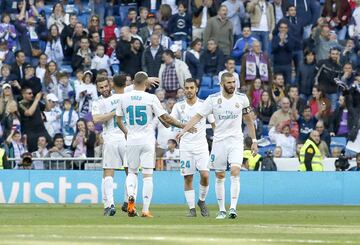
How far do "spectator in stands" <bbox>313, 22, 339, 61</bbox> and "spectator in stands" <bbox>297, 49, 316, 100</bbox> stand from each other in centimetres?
48

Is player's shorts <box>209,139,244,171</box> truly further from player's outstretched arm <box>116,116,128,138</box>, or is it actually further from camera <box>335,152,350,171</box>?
camera <box>335,152,350,171</box>

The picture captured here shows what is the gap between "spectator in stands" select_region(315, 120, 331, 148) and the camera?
1309 inches

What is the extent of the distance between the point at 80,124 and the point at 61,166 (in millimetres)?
1379

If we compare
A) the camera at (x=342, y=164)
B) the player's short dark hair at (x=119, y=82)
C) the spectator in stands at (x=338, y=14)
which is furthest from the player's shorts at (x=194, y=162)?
the spectator in stands at (x=338, y=14)

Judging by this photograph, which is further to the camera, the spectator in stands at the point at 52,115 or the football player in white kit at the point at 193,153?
the spectator in stands at the point at 52,115

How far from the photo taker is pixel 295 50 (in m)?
36.5

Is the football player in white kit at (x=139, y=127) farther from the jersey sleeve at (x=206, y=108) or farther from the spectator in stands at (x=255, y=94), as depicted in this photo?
the spectator in stands at (x=255, y=94)

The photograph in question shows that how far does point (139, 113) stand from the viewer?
72.8 feet

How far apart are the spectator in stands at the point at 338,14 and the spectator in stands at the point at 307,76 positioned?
6.46 ft

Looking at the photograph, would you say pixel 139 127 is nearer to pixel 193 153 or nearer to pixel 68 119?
pixel 193 153

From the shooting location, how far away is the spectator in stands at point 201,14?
37094 millimetres

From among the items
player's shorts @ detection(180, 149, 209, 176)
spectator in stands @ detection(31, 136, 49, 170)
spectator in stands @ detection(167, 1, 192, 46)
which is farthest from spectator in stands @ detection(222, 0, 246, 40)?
player's shorts @ detection(180, 149, 209, 176)

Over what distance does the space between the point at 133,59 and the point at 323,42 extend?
530 cm

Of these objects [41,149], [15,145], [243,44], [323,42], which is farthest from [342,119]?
[15,145]
